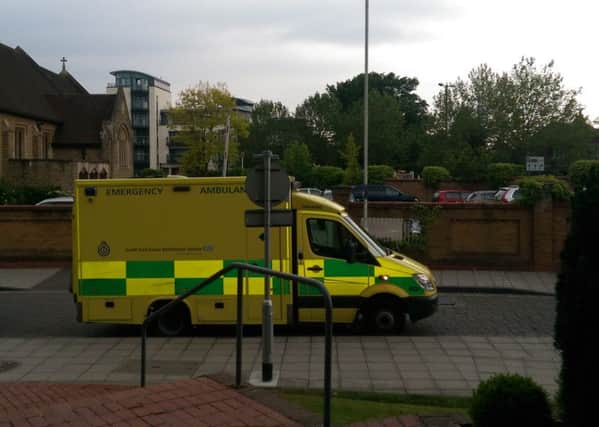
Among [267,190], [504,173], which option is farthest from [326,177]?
[267,190]

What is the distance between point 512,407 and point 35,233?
1834cm

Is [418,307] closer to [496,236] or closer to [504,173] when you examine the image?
[496,236]

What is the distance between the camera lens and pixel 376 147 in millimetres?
70188

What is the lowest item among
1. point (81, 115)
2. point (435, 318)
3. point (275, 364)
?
point (435, 318)

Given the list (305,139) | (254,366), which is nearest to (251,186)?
(254,366)

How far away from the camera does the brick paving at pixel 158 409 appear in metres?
6.25

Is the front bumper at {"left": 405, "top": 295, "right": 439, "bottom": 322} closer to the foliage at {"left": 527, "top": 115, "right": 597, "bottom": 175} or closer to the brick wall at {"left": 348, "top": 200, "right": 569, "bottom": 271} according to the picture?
the brick wall at {"left": 348, "top": 200, "right": 569, "bottom": 271}

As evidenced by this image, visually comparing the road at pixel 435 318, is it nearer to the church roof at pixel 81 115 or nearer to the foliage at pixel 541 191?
the foliage at pixel 541 191

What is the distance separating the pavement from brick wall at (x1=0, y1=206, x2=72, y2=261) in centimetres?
944

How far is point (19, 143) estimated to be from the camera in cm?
5847

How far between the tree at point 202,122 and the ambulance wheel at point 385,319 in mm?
53714

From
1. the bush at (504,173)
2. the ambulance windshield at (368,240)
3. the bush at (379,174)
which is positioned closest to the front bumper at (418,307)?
the ambulance windshield at (368,240)

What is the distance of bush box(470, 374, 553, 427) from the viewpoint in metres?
5.49

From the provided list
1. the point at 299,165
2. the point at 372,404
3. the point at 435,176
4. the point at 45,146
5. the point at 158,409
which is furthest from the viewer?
the point at 45,146
